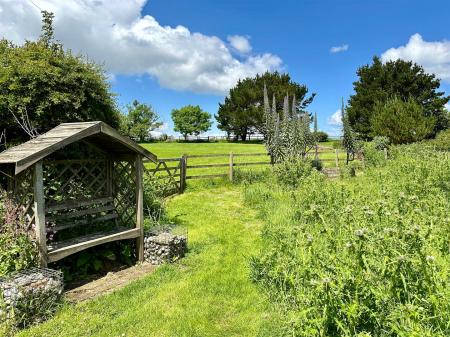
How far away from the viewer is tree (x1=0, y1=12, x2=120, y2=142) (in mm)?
6930

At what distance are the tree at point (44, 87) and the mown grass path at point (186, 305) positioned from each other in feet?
13.9

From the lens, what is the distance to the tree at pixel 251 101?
4847cm

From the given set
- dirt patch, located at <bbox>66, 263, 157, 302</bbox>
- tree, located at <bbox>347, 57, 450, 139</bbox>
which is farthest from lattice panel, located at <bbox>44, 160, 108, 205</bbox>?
tree, located at <bbox>347, 57, 450, 139</bbox>

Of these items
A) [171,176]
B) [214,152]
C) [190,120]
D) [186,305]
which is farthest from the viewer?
[190,120]

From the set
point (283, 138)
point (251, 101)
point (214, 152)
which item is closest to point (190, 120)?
point (251, 101)

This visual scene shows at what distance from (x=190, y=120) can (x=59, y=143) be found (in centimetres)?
6901

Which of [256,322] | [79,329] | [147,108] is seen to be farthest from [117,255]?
[147,108]

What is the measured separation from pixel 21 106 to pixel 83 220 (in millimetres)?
2867

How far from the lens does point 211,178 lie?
14531 mm

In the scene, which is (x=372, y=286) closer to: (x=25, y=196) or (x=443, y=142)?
(x=25, y=196)

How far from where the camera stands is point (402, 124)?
25.3 metres

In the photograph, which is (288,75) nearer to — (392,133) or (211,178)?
(392,133)

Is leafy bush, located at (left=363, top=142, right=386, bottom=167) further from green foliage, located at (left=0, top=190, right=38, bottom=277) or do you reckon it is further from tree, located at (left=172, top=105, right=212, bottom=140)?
tree, located at (left=172, top=105, right=212, bottom=140)

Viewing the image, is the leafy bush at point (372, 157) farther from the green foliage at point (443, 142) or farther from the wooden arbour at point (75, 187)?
the wooden arbour at point (75, 187)
